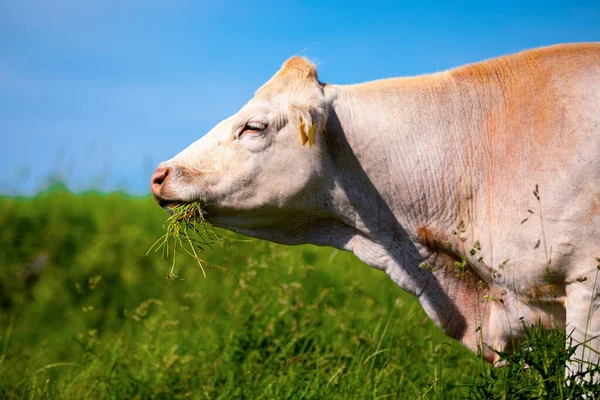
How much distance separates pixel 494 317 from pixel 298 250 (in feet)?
16.0

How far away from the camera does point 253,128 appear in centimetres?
459

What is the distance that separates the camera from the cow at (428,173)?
416cm

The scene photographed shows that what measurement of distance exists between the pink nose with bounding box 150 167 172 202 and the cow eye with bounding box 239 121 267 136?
22.4 inches

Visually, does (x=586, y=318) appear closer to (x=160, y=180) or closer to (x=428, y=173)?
(x=428, y=173)

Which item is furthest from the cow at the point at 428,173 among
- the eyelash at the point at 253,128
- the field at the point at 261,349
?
the field at the point at 261,349

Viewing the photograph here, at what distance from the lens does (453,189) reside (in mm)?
4551

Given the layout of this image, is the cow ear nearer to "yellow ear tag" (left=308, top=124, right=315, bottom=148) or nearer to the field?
"yellow ear tag" (left=308, top=124, right=315, bottom=148)

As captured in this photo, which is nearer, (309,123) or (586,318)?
(586,318)

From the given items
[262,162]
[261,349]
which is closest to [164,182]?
[262,162]

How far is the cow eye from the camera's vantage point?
14.9ft

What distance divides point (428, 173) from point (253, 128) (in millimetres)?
1171

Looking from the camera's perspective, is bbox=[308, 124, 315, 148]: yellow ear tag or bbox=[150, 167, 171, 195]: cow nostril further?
bbox=[150, 167, 171, 195]: cow nostril

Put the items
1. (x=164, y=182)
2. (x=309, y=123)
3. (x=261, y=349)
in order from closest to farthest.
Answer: (x=309, y=123)
(x=164, y=182)
(x=261, y=349)

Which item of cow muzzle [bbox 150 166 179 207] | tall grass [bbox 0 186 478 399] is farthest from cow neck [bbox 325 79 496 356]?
cow muzzle [bbox 150 166 179 207]
